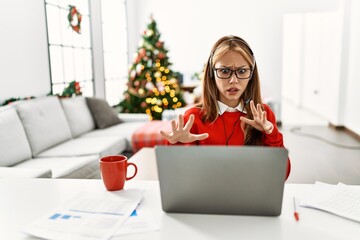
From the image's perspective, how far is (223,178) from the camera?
0.93 metres

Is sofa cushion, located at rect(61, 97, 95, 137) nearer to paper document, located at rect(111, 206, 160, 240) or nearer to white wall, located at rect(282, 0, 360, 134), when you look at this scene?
paper document, located at rect(111, 206, 160, 240)

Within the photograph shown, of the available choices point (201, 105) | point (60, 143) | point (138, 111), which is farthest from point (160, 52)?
point (201, 105)

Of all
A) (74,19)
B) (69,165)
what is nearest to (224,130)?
(69,165)

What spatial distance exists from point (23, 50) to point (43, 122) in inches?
32.2

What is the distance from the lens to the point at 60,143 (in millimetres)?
3527

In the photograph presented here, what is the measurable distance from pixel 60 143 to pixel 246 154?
116 inches

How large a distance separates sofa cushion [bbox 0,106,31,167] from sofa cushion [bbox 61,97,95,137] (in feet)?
2.89

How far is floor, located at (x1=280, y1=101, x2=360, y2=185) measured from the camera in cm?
359

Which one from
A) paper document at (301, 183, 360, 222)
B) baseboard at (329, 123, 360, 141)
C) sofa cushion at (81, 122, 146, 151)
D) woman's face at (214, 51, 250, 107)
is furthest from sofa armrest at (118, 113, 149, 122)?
paper document at (301, 183, 360, 222)

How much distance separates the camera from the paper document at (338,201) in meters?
1.01

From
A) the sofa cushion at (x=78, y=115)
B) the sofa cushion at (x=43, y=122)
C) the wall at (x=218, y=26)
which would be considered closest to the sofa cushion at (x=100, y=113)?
the sofa cushion at (x=78, y=115)

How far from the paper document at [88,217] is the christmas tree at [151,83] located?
4525 millimetres

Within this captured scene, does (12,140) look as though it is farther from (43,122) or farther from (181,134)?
(181,134)

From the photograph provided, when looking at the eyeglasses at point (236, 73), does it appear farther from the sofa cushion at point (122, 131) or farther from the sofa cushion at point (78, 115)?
the sofa cushion at point (78, 115)
